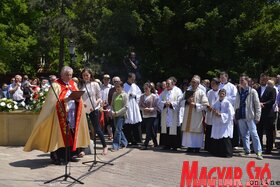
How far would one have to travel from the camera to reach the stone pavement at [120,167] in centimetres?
743

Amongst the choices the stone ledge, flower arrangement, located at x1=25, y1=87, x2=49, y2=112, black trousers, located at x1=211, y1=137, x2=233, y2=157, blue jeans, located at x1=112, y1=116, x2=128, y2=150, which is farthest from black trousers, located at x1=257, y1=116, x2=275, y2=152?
the stone ledge

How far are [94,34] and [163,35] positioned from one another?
4.22 metres

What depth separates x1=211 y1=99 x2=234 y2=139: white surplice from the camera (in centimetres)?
1018

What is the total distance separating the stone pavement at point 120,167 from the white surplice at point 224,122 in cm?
56

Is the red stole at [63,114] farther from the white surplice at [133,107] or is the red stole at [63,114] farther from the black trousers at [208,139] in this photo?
the black trousers at [208,139]

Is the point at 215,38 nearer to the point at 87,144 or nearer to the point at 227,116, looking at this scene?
the point at 227,116

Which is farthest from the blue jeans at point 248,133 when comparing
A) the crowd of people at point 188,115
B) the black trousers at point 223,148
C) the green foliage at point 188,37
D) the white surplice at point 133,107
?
the green foliage at point 188,37

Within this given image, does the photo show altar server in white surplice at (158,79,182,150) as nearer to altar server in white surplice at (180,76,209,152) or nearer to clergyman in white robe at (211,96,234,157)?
altar server in white surplice at (180,76,209,152)

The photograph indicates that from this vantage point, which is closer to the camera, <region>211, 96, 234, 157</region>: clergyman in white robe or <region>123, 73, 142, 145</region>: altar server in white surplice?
<region>211, 96, 234, 157</region>: clergyman in white robe

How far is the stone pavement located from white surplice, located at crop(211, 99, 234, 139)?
56cm

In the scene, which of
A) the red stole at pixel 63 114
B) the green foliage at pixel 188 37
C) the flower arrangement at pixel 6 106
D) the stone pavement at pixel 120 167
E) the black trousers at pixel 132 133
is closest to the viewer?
the stone pavement at pixel 120 167

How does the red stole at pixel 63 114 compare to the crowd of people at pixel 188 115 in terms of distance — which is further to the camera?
the crowd of people at pixel 188 115

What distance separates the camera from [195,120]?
10.7 meters

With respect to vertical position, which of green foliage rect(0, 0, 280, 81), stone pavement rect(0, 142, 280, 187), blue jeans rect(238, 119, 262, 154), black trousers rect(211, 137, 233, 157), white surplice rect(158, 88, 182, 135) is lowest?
stone pavement rect(0, 142, 280, 187)
